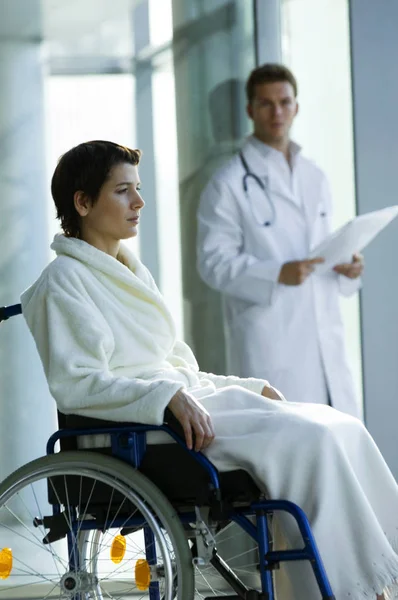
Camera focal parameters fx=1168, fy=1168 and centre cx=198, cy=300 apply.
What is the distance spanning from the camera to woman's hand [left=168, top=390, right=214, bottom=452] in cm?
230

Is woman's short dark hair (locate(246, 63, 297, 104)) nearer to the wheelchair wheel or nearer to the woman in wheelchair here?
the woman in wheelchair

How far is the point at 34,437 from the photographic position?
12.4 ft

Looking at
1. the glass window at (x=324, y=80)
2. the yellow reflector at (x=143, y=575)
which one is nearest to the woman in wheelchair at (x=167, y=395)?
the yellow reflector at (x=143, y=575)

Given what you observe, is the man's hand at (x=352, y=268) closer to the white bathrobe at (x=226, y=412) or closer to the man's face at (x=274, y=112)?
the man's face at (x=274, y=112)

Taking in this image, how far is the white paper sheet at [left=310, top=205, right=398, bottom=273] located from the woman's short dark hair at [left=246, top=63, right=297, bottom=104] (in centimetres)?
54

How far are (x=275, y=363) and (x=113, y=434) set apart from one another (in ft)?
4.83

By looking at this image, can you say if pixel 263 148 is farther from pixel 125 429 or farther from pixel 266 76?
pixel 125 429

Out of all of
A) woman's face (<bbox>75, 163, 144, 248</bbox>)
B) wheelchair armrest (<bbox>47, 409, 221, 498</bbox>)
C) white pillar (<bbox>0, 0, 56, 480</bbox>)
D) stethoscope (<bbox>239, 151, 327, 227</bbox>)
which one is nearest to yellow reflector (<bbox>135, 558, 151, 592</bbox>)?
wheelchair armrest (<bbox>47, 409, 221, 498</bbox>)

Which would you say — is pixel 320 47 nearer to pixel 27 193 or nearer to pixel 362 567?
pixel 27 193

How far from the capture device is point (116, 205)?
2602mm

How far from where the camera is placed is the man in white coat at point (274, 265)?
3799 millimetres

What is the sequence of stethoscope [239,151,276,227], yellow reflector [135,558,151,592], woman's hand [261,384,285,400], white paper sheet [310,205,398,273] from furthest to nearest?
stethoscope [239,151,276,227] → white paper sheet [310,205,398,273] → woman's hand [261,384,285,400] → yellow reflector [135,558,151,592]

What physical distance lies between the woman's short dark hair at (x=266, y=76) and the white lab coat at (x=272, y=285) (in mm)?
165

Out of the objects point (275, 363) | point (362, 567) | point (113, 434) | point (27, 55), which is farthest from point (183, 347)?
point (27, 55)
